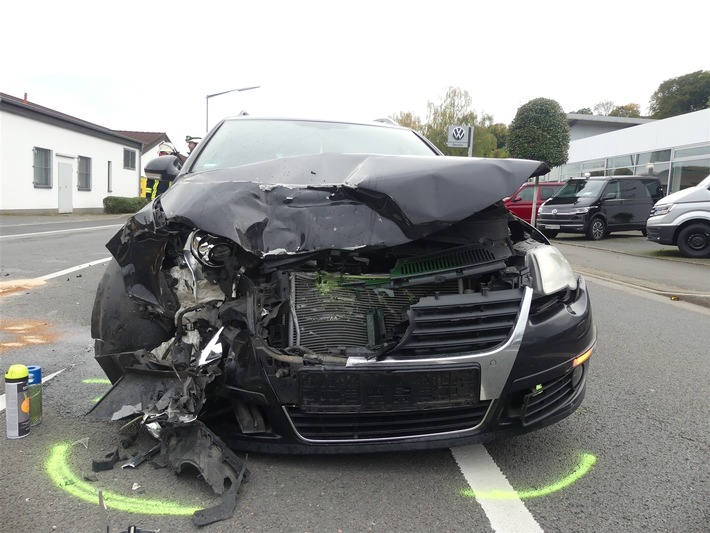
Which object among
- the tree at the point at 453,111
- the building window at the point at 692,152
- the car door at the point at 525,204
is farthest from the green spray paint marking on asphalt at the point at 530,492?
the tree at the point at 453,111

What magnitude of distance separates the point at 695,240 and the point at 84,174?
80.8ft

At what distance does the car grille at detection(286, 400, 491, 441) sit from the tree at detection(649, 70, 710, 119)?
6004cm

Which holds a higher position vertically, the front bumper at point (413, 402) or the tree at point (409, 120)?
the tree at point (409, 120)

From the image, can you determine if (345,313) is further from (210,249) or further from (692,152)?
(692,152)

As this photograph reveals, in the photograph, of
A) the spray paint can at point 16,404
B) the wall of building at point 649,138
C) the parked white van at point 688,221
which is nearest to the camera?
the spray paint can at point 16,404

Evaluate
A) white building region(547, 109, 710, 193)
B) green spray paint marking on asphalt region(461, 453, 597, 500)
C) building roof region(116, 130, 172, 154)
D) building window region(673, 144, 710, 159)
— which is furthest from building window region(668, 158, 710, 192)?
building roof region(116, 130, 172, 154)

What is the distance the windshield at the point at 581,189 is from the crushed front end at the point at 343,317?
14108mm

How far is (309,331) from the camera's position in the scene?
7.74 ft

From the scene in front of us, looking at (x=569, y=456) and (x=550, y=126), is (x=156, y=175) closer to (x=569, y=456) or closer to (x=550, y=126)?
(x=569, y=456)

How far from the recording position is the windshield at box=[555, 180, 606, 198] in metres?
15.4

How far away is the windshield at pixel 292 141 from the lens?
138 inches

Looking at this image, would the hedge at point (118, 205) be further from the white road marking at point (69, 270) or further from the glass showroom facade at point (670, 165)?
the glass showroom facade at point (670, 165)

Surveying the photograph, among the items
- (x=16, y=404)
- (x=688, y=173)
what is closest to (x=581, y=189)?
(x=688, y=173)

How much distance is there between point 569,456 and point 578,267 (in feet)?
25.3
